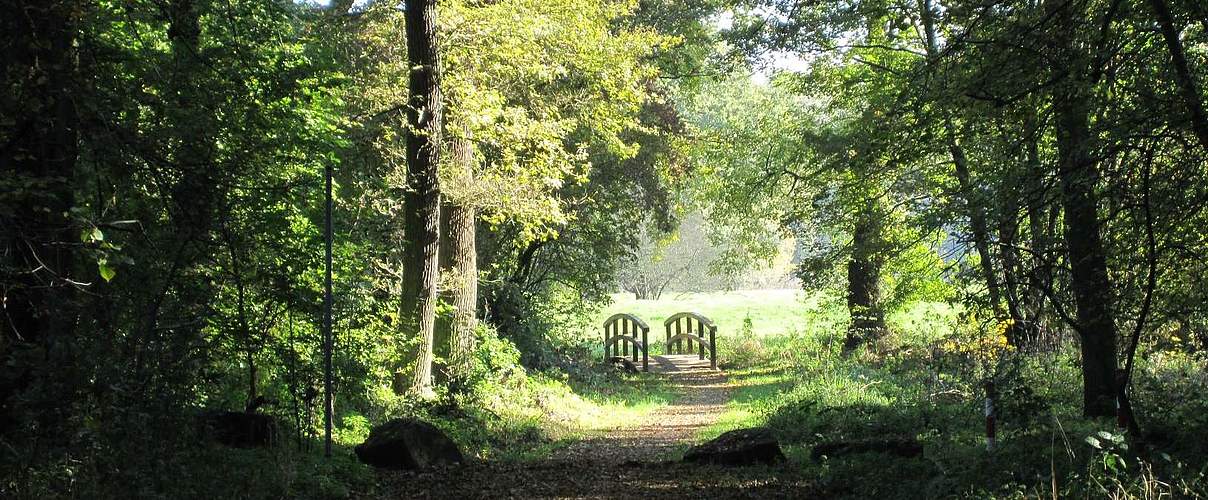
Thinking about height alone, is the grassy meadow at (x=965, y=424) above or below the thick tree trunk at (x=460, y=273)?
below

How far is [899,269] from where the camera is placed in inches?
584

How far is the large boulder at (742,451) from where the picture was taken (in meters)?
7.48

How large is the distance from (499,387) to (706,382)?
25.2 ft

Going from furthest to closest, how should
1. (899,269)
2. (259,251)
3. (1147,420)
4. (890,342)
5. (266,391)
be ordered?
(890,342) → (899,269) → (266,391) → (259,251) → (1147,420)

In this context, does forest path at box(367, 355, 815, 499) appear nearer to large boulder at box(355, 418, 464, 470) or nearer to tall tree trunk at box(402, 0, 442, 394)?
large boulder at box(355, 418, 464, 470)

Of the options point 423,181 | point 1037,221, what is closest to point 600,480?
point 1037,221

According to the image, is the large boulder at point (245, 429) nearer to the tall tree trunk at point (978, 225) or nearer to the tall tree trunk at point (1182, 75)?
the tall tree trunk at point (978, 225)

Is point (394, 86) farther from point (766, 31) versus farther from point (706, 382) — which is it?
point (706, 382)

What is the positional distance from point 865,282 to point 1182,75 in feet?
47.1

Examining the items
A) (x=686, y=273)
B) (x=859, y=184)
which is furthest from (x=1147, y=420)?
(x=686, y=273)

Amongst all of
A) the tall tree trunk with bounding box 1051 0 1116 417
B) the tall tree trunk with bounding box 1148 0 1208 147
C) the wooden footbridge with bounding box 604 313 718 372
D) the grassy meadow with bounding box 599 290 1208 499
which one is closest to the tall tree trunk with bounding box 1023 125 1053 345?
the tall tree trunk with bounding box 1051 0 1116 417

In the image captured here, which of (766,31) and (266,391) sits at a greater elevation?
(766,31)

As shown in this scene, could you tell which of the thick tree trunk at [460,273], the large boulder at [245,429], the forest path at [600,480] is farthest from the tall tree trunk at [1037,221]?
the thick tree trunk at [460,273]

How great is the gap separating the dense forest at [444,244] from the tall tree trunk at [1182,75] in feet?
0.06
